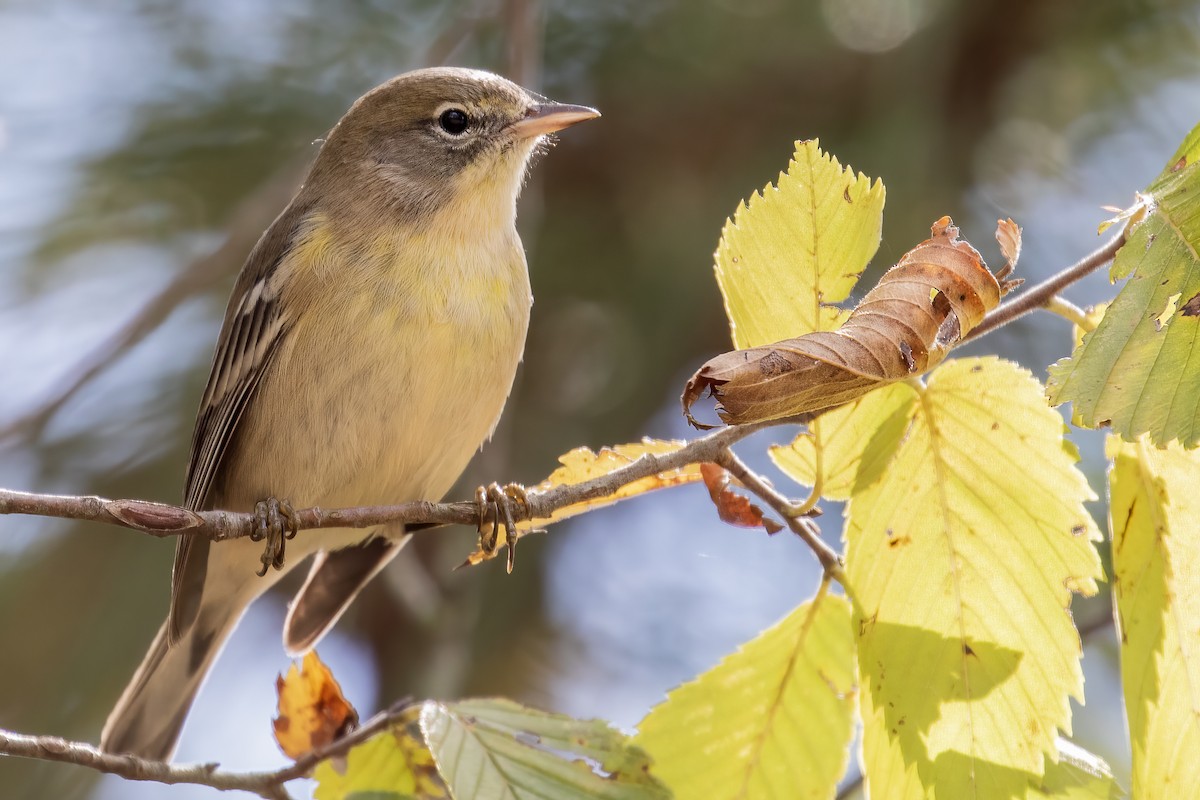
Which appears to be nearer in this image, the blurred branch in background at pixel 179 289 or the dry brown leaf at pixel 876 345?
the dry brown leaf at pixel 876 345

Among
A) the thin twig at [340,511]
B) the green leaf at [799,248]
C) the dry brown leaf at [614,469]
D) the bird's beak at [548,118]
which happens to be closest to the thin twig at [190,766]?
the thin twig at [340,511]

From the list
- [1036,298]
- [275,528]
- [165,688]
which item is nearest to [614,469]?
[1036,298]

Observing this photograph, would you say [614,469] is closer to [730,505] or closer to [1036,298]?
[730,505]

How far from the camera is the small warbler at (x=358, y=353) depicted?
112 inches

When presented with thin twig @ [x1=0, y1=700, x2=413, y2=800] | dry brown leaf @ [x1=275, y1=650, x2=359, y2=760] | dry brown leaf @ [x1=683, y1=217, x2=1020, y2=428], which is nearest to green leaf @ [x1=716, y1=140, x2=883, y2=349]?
dry brown leaf @ [x1=683, y1=217, x2=1020, y2=428]

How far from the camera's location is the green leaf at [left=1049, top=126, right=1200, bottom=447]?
1.50m

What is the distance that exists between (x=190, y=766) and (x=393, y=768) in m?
0.36

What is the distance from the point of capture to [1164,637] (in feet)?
5.50

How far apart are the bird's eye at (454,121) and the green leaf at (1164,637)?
2.28 metres

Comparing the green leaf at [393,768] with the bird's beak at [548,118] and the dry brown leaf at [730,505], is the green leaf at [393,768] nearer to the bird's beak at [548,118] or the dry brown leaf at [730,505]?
the dry brown leaf at [730,505]

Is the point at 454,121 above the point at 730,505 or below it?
above

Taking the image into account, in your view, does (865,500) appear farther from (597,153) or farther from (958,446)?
(597,153)

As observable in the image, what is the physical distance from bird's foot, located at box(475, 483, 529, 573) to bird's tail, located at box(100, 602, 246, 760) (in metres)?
1.04

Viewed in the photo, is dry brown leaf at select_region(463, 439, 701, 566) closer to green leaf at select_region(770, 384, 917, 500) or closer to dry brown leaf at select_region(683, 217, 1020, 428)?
green leaf at select_region(770, 384, 917, 500)
